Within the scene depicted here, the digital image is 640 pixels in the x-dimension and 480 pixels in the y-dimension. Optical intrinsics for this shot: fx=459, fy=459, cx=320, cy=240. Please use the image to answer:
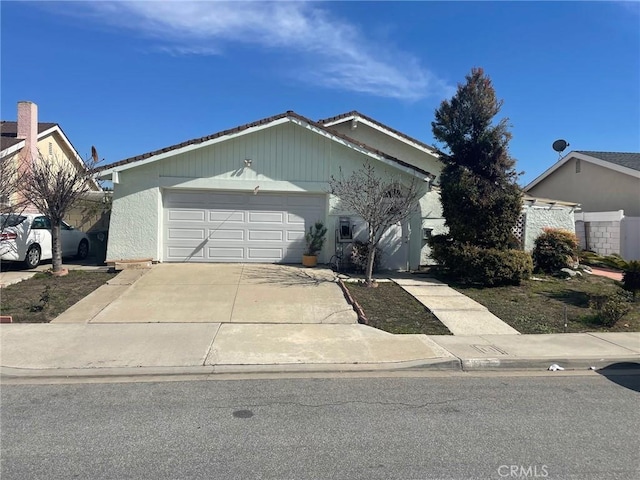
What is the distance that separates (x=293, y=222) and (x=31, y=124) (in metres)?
13.7

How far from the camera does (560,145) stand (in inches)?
965

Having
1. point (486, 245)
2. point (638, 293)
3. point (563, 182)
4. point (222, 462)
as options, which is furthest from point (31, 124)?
point (563, 182)

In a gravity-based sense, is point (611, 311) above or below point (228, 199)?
below

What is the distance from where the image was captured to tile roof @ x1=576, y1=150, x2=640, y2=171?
65.5 ft

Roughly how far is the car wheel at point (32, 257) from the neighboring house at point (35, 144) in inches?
57.6

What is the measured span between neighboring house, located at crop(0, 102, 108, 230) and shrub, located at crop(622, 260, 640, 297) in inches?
556

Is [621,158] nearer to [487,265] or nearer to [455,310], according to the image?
[487,265]

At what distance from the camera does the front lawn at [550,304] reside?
8773 mm

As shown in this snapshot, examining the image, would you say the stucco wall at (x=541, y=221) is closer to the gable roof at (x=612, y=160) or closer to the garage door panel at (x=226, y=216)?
the gable roof at (x=612, y=160)

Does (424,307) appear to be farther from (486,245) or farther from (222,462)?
(222,462)

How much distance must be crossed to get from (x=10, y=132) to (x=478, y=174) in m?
20.7

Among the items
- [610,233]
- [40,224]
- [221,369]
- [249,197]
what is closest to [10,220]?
[40,224]

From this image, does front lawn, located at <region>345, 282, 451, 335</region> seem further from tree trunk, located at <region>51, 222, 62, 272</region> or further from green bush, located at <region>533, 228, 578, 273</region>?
tree trunk, located at <region>51, 222, 62, 272</region>

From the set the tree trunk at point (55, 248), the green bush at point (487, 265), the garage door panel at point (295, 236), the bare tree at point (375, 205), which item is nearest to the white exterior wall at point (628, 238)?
the green bush at point (487, 265)
